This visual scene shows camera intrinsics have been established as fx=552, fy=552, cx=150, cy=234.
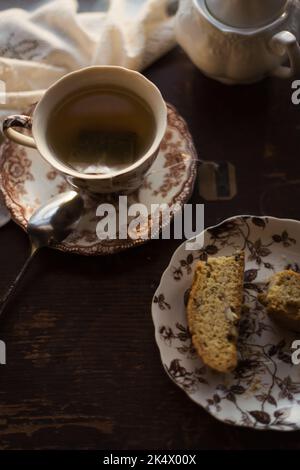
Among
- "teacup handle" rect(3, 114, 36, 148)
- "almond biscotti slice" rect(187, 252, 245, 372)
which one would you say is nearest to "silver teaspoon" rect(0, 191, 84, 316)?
"teacup handle" rect(3, 114, 36, 148)

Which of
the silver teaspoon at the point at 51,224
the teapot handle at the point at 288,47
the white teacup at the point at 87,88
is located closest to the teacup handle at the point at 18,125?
the white teacup at the point at 87,88

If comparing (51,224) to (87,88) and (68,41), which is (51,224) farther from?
(68,41)

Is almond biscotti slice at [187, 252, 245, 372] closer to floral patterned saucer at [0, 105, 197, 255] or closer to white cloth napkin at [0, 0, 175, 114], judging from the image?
floral patterned saucer at [0, 105, 197, 255]

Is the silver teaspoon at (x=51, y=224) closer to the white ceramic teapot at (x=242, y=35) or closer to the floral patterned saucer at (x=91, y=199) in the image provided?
the floral patterned saucer at (x=91, y=199)

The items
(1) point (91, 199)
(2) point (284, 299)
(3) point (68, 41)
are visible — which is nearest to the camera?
(2) point (284, 299)

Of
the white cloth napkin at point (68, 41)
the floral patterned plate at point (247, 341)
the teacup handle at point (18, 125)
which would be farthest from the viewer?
the white cloth napkin at point (68, 41)

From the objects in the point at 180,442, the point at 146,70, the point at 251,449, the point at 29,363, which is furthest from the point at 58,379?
the point at 146,70

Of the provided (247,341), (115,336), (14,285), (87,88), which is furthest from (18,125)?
(247,341)
